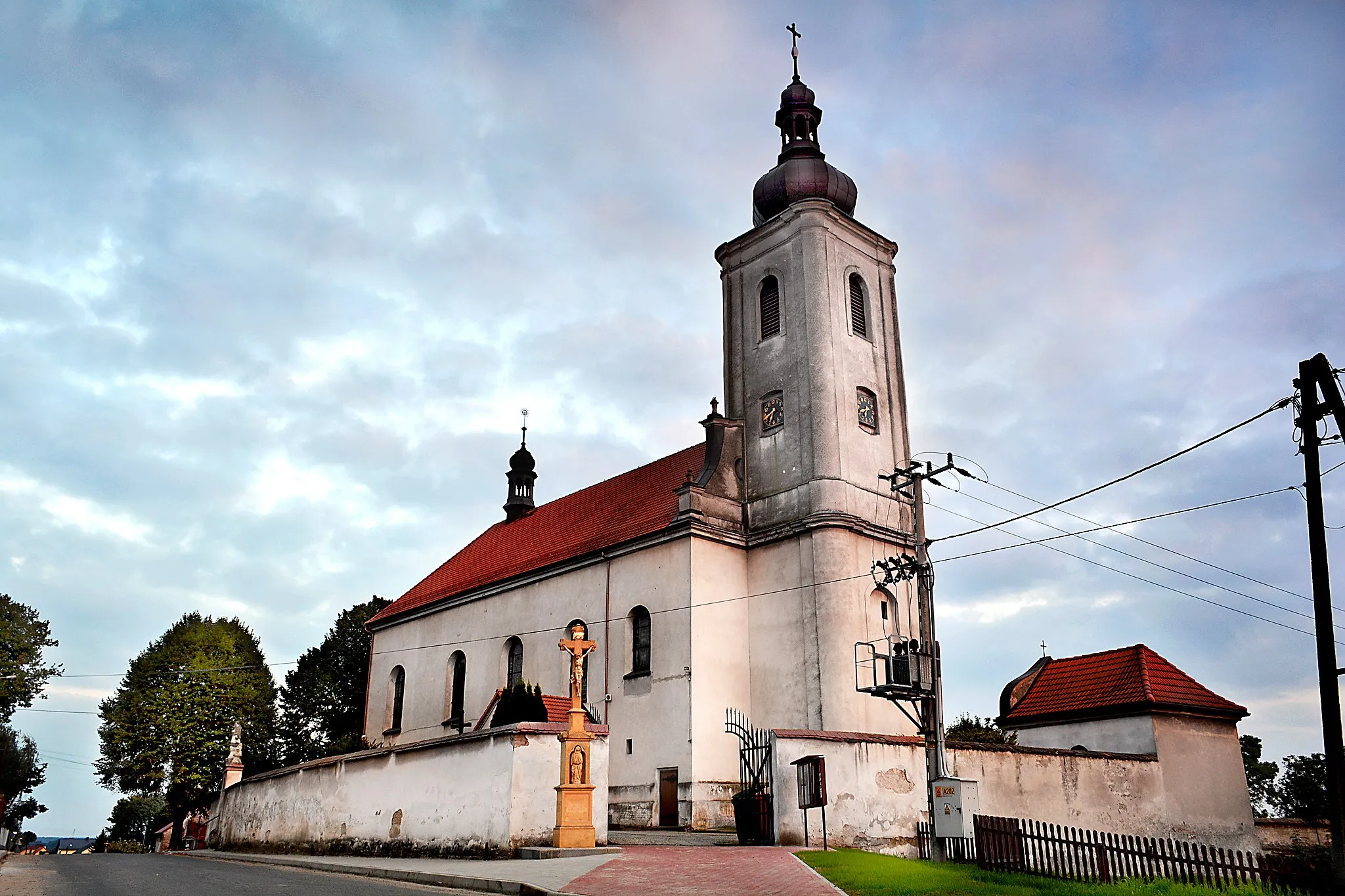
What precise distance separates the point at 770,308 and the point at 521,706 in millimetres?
13390

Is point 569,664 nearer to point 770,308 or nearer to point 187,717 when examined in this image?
point 770,308

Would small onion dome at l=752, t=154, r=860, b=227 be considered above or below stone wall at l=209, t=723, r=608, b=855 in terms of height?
above

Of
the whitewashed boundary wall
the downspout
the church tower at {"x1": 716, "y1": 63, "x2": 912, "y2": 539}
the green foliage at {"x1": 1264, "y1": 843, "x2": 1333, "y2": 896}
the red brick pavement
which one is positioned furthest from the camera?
the downspout

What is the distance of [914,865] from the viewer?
14.9 metres

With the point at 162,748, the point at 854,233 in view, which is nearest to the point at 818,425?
the point at 854,233

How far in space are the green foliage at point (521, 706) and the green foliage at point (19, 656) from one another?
25.1 m

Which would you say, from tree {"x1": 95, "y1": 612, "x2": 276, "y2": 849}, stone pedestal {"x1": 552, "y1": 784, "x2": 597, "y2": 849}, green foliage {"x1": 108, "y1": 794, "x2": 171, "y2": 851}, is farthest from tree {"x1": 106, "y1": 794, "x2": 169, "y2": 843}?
stone pedestal {"x1": 552, "y1": 784, "x2": 597, "y2": 849}

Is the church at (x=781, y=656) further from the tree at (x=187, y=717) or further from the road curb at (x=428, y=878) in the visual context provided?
the tree at (x=187, y=717)

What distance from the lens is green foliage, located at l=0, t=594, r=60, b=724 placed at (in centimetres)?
3816

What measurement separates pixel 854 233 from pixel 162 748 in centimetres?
3287

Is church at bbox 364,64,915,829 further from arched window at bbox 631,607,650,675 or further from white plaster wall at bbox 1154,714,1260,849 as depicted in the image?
white plaster wall at bbox 1154,714,1260,849

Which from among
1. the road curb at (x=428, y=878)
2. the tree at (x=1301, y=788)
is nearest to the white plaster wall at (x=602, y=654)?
the road curb at (x=428, y=878)

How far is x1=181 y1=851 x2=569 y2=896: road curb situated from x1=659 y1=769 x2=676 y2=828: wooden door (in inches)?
319

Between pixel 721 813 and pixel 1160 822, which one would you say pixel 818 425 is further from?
pixel 1160 822
